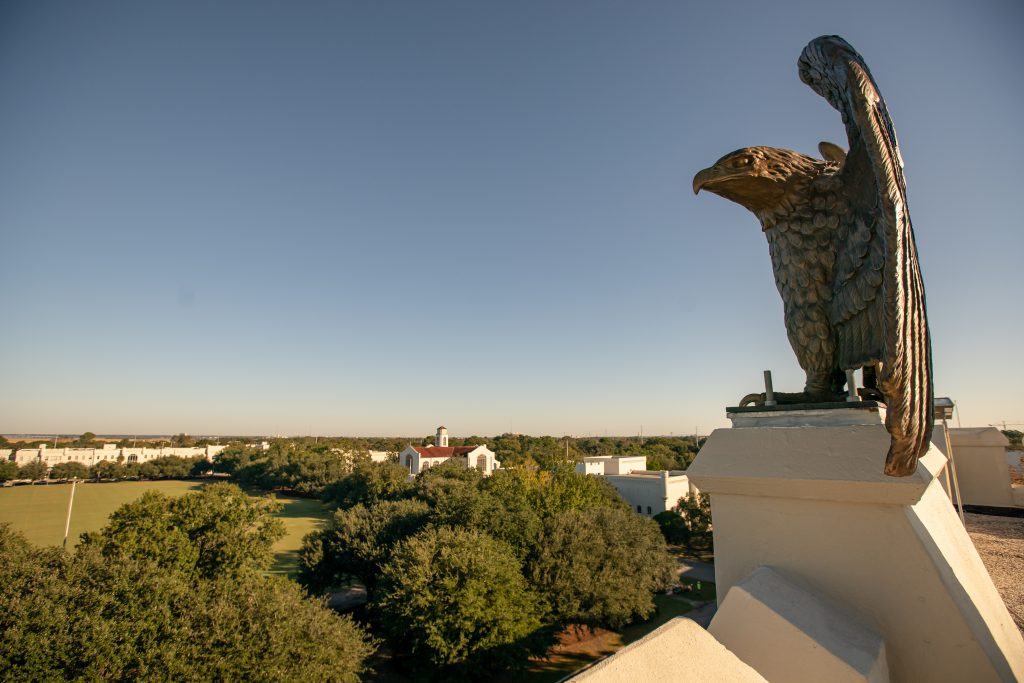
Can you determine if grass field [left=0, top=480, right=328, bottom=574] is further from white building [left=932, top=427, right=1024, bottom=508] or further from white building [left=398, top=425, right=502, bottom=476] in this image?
white building [left=932, top=427, right=1024, bottom=508]

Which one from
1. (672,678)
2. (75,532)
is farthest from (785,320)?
(75,532)

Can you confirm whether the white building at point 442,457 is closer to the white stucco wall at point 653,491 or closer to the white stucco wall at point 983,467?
the white stucco wall at point 653,491

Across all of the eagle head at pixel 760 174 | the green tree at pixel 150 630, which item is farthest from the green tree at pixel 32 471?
the eagle head at pixel 760 174

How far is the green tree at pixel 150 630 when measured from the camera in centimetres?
893

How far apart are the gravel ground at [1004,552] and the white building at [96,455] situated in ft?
343

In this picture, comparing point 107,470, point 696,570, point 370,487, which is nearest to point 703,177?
point 696,570

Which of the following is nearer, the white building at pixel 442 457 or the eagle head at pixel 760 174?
the eagle head at pixel 760 174

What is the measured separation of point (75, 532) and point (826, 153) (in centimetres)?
5297

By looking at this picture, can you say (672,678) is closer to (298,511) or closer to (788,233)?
(788,233)

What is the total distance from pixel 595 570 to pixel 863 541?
1734 cm

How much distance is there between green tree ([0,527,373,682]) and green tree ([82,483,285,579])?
5.44m

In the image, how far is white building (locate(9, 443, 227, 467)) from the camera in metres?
76.5

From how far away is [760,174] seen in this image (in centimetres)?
333

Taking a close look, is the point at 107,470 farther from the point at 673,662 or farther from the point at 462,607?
the point at 673,662
